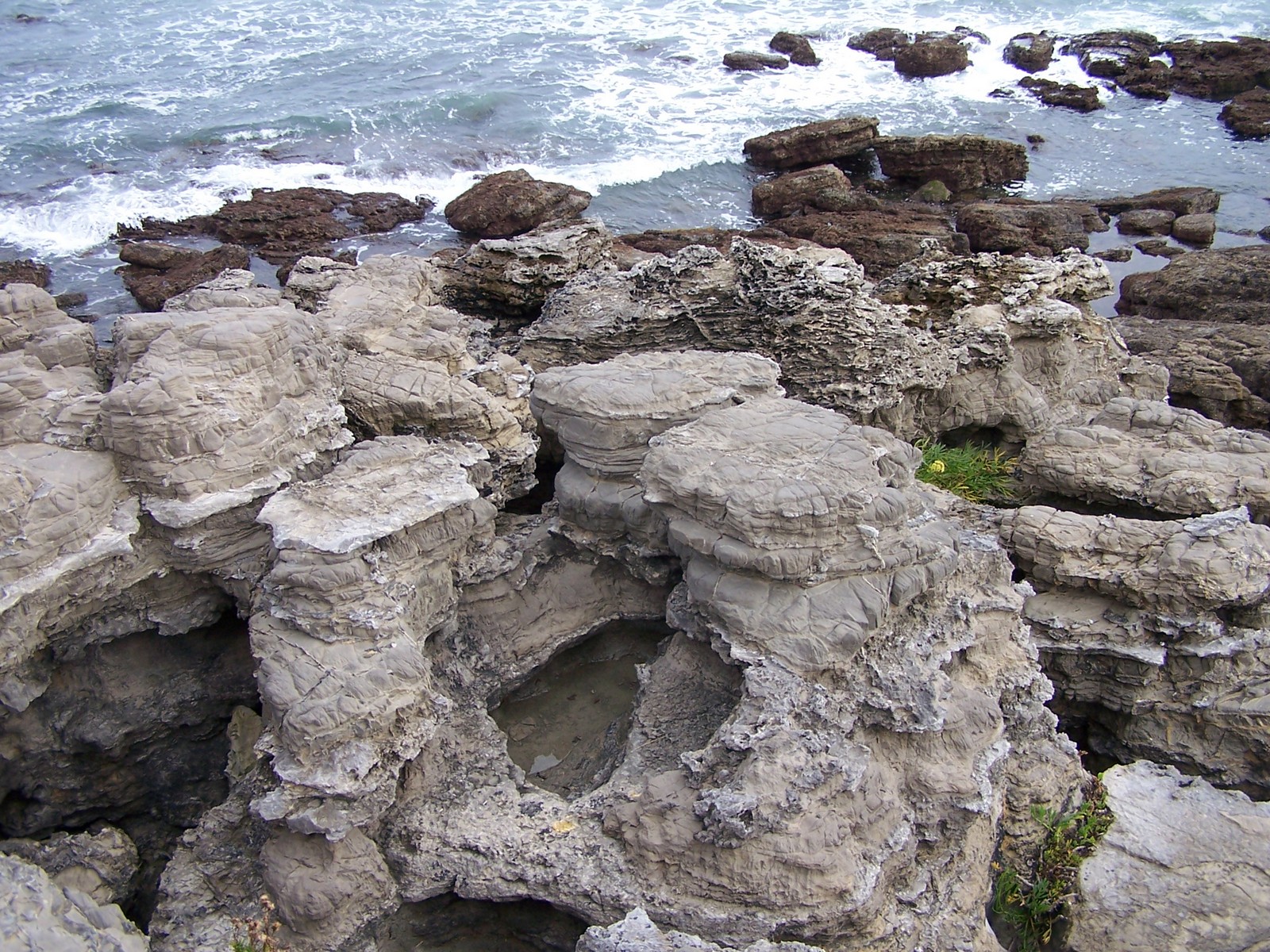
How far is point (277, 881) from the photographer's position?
343 cm

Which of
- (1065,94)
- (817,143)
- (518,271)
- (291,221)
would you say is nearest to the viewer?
(518,271)

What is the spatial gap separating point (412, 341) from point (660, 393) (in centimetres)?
190

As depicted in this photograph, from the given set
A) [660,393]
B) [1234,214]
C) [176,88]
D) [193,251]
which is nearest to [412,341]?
[660,393]

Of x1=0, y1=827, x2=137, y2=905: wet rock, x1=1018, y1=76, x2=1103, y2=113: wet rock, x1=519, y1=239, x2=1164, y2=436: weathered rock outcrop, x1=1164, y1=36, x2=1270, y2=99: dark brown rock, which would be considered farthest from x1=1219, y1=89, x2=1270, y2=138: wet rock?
x1=0, y1=827, x2=137, y2=905: wet rock

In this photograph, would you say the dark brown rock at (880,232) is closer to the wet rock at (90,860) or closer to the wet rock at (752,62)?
the wet rock at (752,62)

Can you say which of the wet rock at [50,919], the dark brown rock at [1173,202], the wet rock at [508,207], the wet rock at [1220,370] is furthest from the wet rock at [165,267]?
the dark brown rock at [1173,202]

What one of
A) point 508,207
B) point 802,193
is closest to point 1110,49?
point 802,193

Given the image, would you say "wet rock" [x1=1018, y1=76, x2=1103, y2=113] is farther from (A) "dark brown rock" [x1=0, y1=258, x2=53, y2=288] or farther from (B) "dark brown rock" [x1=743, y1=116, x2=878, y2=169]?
(A) "dark brown rock" [x1=0, y1=258, x2=53, y2=288]

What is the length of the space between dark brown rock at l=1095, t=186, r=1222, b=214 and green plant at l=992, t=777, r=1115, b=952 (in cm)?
1384

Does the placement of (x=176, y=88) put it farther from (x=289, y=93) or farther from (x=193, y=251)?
(x=193, y=251)

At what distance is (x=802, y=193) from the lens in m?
14.9

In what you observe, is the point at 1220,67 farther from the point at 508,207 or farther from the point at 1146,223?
the point at 508,207

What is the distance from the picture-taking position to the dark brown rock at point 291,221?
43.2 feet

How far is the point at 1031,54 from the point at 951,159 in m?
9.84
